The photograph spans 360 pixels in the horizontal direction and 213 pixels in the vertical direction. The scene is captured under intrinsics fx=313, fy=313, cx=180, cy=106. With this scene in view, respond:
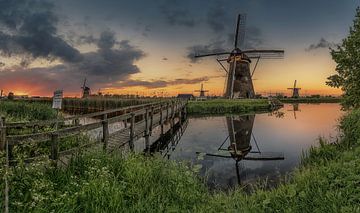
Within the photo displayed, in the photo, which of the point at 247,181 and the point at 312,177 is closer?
the point at 312,177

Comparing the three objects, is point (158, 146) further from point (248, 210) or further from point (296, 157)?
point (248, 210)

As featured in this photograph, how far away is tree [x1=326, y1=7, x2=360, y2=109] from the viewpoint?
55.8 feet

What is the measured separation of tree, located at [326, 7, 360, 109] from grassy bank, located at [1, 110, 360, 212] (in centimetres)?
1121

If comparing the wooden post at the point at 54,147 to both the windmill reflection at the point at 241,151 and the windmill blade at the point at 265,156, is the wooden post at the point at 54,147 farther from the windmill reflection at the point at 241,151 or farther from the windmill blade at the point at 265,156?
the windmill blade at the point at 265,156

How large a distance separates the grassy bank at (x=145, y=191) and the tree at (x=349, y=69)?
11.2 metres

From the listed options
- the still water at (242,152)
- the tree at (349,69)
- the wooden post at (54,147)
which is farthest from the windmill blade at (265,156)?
the wooden post at (54,147)

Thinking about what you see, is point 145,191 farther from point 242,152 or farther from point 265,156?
point 242,152

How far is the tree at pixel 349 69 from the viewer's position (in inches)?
669

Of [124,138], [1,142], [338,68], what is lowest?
[124,138]

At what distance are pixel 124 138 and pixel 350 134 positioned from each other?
9356 millimetres

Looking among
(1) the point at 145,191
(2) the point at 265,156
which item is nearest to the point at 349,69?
(2) the point at 265,156

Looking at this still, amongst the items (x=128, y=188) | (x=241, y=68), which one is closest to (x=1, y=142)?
(x=128, y=188)

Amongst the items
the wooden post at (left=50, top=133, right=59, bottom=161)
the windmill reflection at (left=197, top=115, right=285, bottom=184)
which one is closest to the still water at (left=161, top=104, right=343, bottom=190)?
the windmill reflection at (left=197, top=115, right=285, bottom=184)

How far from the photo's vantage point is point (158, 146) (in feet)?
59.0
